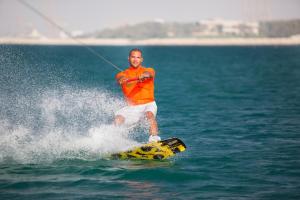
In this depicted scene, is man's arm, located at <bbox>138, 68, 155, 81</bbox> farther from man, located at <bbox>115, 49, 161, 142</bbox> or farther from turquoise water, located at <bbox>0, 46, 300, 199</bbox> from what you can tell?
turquoise water, located at <bbox>0, 46, 300, 199</bbox>

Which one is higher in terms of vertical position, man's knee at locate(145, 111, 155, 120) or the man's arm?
the man's arm

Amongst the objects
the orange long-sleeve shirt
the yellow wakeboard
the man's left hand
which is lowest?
the yellow wakeboard

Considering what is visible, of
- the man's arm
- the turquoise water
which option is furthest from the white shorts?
the man's arm

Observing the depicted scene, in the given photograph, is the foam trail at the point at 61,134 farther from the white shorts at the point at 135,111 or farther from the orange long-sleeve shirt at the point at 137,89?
the orange long-sleeve shirt at the point at 137,89

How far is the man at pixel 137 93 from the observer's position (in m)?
13.1

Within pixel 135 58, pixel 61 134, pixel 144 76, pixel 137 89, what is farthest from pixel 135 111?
pixel 61 134

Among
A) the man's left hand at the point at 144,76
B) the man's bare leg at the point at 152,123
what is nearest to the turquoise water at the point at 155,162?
the man's bare leg at the point at 152,123

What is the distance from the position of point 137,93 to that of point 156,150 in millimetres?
1604

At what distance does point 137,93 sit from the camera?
44.0 feet

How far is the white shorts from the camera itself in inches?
527

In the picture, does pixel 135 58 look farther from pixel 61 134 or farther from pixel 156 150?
pixel 61 134

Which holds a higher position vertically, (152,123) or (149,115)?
(149,115)

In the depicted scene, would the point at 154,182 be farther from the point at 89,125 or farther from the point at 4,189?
the point at 89,125

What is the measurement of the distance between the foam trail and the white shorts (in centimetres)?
34
